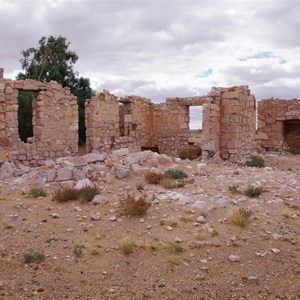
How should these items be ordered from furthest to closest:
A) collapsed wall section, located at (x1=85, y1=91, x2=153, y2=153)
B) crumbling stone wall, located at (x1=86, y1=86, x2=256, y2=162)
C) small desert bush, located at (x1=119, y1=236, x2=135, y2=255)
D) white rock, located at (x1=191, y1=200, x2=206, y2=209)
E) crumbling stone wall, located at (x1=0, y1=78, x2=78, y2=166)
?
collapsed wall section, located at (x1=85, y1=91, x2=153, y2=153), crumbling stone wall, located at (x1=86, y1=86, x2=256, y2=162), crumbling stone wall, located at (x1=0, y1=78, x2=78, y2=166), white rock, located at (x1=191, y1=200, x2=206, y2=209), small desert bush, located at (x1=119, y1=236, x2=135, y2=255)

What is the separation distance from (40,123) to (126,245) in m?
6.90

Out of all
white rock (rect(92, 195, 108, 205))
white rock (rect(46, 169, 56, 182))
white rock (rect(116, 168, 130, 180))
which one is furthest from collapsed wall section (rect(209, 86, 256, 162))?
white rock (rect(92, 195, 108, 205))

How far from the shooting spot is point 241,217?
6211mm

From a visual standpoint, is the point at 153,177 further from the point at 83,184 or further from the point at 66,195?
the point at 66,195

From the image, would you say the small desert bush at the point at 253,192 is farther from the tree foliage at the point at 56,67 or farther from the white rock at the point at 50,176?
the tree foliage at the point at 56,67

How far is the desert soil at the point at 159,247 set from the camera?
4742 millimetres

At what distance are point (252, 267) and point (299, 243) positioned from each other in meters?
1.06

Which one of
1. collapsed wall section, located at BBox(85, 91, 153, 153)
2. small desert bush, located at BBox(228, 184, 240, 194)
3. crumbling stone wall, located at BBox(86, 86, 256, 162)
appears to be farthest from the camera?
collapsed wall section, located at BBox(85, 91, 153, 153)

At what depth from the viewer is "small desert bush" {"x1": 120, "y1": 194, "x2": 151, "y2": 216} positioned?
21.7 ft

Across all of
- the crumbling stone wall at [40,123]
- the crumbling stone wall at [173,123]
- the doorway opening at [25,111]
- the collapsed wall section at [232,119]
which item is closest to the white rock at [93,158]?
the crumbling stone wall at [40,123]

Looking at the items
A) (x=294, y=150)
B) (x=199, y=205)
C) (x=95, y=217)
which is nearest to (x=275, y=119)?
(x=294, y=150)

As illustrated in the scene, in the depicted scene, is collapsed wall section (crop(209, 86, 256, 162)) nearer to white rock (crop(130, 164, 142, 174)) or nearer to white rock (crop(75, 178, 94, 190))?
white rock (crop(130, 164, 142, 174))

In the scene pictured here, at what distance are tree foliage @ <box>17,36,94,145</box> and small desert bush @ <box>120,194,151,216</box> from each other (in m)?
12.7

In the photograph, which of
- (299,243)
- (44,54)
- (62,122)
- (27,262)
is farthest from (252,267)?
(44,54)
